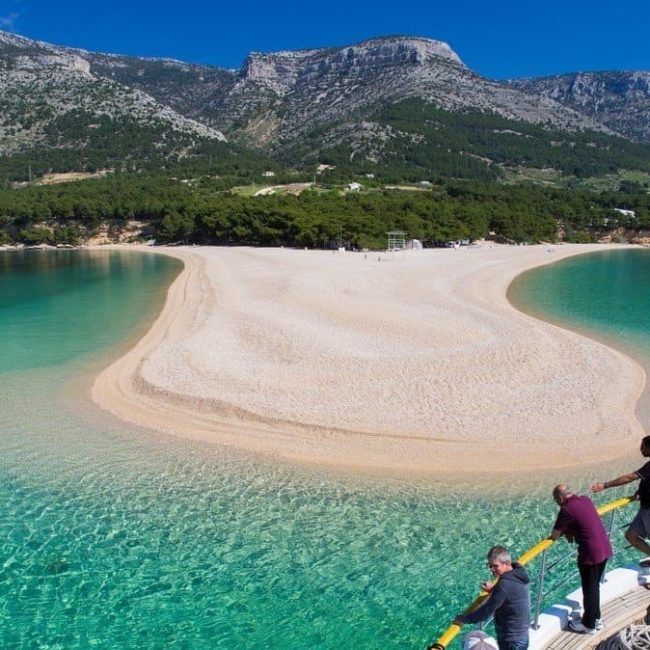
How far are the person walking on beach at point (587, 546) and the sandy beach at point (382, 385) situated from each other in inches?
299

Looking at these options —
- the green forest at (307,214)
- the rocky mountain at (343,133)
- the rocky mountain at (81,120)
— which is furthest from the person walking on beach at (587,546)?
the rocky mountain at (81,120)

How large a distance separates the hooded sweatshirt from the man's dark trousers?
126cm

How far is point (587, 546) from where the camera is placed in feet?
21.7

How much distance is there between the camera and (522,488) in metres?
13.4

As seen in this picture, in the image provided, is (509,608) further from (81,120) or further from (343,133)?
(343,133)

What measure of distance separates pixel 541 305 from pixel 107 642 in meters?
34.7

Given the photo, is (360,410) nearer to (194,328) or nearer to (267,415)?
(267,415)

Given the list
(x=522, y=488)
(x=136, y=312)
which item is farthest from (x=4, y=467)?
(x=136, y=312)

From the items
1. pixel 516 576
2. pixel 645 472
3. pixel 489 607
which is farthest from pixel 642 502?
pixel 489 607

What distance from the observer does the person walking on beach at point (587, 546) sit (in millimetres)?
6609

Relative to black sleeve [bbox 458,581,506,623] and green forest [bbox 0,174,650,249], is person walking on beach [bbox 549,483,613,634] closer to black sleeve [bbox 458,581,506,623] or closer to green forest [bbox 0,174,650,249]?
black sleeve [bbox 458,581,506,623]

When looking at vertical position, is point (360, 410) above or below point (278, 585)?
above

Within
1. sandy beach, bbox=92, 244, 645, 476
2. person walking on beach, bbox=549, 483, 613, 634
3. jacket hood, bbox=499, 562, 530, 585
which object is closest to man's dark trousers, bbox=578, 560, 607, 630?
person walking on beach, bbox=549, 483, 613, 634

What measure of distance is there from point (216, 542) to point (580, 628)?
693cm
